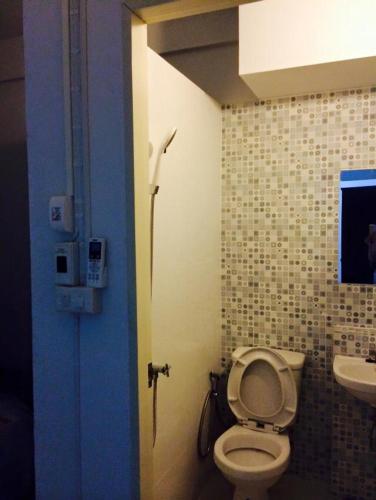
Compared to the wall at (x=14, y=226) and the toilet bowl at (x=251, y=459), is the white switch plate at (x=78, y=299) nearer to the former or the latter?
the wall at (x=14, y=226)

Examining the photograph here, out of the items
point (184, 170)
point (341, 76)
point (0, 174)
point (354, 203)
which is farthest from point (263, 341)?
point (0, 174)

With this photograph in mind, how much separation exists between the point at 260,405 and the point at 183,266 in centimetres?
97

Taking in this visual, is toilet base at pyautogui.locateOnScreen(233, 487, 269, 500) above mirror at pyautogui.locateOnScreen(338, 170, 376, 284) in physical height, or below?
below

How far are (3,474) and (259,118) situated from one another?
2284mm

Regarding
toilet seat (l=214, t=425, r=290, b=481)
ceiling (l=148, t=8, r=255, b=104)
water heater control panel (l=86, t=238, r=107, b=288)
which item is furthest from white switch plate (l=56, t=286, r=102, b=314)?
ceiling (l=148, t=8, r=255, b=104)

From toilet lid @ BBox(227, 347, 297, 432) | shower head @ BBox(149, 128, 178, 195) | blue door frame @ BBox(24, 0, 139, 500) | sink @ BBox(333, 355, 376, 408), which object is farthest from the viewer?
toilet lid @ BBox(227, 347, 297, 432)

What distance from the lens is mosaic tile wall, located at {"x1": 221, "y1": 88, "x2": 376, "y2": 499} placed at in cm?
247

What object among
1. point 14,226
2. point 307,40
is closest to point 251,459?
point 14,226

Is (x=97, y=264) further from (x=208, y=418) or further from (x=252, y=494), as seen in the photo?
(x=208, y=418)

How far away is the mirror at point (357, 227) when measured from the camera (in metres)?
2.47

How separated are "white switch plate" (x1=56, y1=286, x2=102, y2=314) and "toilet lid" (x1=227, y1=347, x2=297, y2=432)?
4.76 ft

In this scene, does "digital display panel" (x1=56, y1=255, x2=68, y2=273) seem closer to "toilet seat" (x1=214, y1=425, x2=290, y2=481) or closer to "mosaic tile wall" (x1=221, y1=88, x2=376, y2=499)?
"toilet seat" (x1=214, y1=425, x2=290, y2=481)

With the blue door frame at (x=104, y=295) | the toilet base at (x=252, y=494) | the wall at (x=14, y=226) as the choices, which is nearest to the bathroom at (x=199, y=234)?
the blue door frame at (x=104, y=295)

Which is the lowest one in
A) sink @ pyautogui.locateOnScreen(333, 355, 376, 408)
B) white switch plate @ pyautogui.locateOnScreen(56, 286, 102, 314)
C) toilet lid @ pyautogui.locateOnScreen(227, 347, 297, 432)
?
toilet lid @ pyautogui.locateOnScreen(227, 347, 297, 432)
